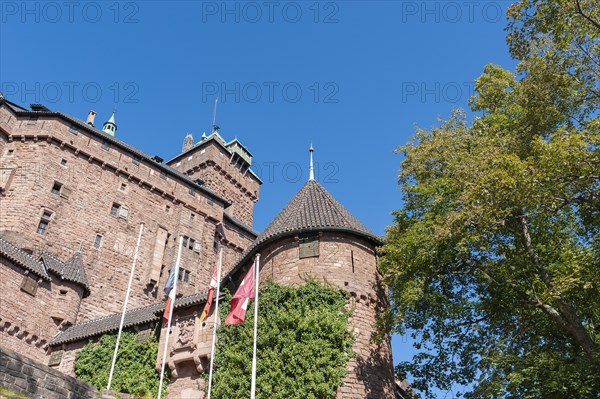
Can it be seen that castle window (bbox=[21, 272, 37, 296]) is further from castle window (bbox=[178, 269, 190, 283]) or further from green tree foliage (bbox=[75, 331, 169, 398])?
castle window (bbox=[178, 269, 190, 283])

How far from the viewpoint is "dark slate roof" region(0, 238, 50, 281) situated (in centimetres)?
2455

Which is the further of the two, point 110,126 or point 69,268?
point 110,126

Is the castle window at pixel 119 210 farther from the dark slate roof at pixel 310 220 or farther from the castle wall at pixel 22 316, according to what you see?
the dark slate roof at pixel 310 220

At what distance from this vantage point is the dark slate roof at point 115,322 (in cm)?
2111

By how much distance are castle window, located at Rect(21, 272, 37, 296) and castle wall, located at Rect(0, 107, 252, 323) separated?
A: 5.39 meters

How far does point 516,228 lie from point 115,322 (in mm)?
18028

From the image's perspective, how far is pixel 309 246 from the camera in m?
19.0

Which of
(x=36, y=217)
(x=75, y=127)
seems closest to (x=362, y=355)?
(x=36, y=217)

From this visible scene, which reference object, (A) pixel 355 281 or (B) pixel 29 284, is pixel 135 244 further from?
(A) pixel 355 281

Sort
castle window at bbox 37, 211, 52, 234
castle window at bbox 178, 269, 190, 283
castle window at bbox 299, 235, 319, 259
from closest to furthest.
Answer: castle window at bbox 299, 235, 319, 259
castle window at bbox 37, 211, 52, 234
castle window at bbox 178, 269, 190, 283

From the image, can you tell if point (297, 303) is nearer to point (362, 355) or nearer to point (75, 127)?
point (362, 355)

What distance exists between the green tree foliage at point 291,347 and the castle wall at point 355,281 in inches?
17.1

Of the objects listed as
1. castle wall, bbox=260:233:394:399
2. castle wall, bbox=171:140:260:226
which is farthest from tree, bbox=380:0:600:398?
castle wall, bbox=171:140:260:226

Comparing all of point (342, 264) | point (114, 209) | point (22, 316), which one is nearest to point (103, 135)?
point (114, 209)
